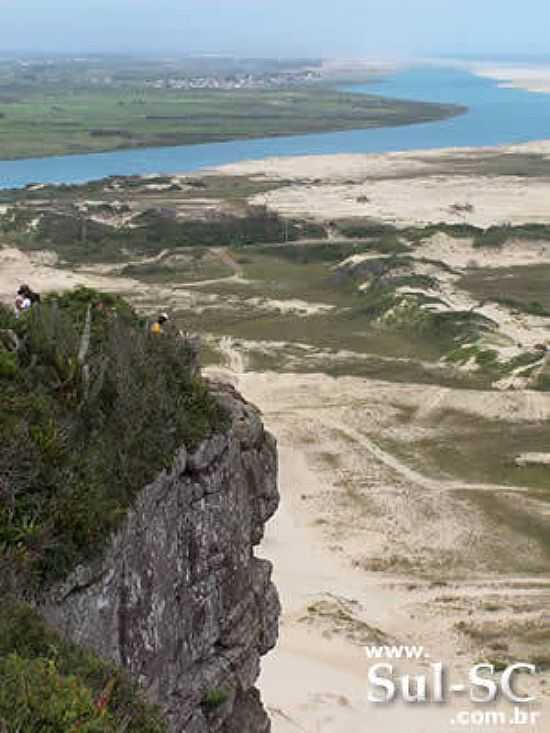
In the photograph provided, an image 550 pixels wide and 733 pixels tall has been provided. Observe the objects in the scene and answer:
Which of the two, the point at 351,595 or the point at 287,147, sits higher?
the point at 287,147

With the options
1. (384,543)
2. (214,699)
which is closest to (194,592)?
(214,699)

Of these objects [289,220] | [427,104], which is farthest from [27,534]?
[427,104]

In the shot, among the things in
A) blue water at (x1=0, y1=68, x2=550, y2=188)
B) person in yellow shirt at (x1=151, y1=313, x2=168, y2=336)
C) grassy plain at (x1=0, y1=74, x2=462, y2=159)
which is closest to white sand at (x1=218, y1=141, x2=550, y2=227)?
blue water at (x1=0, y1=68, x2=550, y2=188)

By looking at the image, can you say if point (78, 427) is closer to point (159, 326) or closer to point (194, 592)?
point (194, 592)

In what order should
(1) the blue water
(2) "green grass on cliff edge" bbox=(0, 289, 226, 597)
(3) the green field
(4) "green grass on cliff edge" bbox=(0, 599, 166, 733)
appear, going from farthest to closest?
(3) the green field < (1) the blue water < (2) "green grass on cliff edge" bbox=(0, 289, 226, 597) < (4) "green grass on cliff edge" bbox=(0, 599, 166, 733)

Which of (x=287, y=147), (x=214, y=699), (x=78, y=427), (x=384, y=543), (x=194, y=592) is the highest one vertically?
(x=78, y=427)

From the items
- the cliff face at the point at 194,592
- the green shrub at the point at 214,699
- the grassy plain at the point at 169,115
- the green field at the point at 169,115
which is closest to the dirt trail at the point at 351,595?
the cliff face at the point at 194,592

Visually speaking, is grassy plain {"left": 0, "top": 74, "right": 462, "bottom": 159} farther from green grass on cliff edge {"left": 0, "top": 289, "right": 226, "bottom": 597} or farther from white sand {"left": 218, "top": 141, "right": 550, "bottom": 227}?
green grass on cliff edge {"left": 0, "top": 289, "right": 226, "bottom": 597}
